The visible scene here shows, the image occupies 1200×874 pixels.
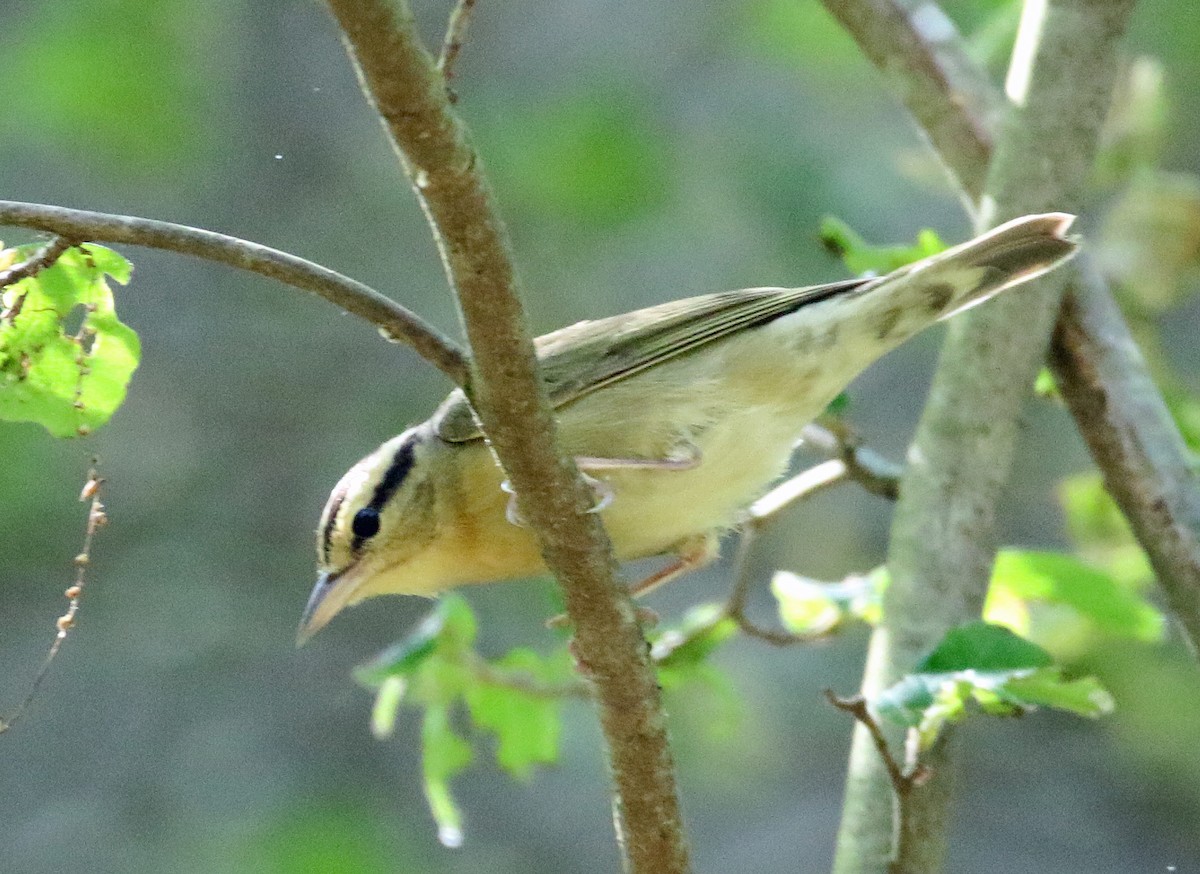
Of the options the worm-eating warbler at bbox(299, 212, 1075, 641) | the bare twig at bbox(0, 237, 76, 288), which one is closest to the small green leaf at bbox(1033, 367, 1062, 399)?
the worm-eating warbler at bbox(299, 212, 1075, 641)

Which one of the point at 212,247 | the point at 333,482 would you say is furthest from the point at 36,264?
the point at 333,482

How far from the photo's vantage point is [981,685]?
2451 mm

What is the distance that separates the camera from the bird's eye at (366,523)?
324cm

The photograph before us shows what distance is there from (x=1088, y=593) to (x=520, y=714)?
1340mm

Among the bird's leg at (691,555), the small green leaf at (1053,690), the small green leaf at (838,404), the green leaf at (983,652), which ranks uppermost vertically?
the small green leaf at (838,404)

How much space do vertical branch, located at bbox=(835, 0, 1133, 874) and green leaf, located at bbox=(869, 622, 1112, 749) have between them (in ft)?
1.18

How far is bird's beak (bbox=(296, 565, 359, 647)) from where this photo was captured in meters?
3.27

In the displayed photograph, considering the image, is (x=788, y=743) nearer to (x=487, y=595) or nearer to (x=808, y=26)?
(x=487, y=595)

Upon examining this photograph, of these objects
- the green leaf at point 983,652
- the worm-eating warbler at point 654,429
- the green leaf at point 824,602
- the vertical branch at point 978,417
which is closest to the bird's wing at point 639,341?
the worm-eating warbler at point 654,429

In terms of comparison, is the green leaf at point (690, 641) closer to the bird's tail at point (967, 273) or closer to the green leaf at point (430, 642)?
the green leaf at point (430, 642)

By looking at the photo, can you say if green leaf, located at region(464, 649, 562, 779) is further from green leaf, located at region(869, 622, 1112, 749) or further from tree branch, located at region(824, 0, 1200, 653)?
tree branch, located at region(824, 0, 1200, 653)

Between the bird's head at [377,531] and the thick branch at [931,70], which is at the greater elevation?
the thick branch at [931,70]

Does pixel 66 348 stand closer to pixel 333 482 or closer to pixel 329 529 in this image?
pixel 329 529

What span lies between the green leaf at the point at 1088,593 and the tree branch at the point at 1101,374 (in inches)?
4.3
